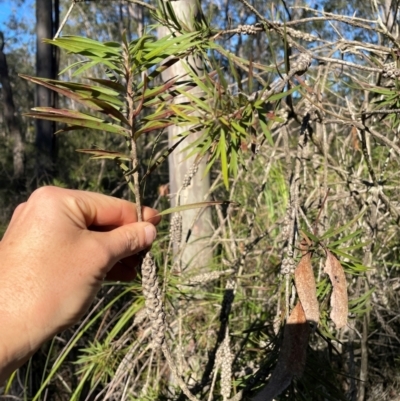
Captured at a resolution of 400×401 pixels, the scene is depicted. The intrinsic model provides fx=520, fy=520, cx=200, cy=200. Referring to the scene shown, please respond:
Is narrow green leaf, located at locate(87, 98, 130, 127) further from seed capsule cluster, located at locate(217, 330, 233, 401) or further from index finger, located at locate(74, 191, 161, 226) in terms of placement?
seed capsule cluster, located at locate(217, 330, 233, 401)

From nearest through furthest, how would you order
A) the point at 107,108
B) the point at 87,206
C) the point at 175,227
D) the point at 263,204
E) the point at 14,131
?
the point at 107,108 → the point at 87,206 → the point at 175,227 → the point at 263,204 → the point at 14,131

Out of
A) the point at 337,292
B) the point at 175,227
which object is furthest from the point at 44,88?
the point at 337,292

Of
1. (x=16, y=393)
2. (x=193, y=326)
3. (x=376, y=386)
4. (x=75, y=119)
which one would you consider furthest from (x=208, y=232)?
(x=75, y=119)

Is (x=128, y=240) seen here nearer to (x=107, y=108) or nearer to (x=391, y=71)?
(x=107, y=108)

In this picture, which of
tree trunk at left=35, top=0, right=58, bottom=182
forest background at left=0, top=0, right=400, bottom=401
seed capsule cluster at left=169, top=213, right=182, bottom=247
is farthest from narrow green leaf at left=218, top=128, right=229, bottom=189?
tree trunk at left=35, top=0, right=58, bottom=182

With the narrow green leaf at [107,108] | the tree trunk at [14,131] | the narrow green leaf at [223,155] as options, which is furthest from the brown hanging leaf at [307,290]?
the tree trunk at [14,131]

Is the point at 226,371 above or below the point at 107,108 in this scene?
below

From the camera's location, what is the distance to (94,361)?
1.00 metres

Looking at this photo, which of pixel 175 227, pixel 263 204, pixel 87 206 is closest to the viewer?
pixel 87 206

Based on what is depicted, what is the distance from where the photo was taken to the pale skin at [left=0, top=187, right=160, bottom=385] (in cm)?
50

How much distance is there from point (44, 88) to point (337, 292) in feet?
10.8

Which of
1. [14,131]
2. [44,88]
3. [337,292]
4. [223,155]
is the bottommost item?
[337,292]

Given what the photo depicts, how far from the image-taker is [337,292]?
1.63ft

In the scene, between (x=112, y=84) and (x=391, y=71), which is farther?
(x=391, y=71)
